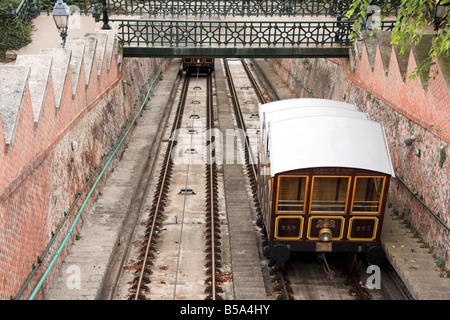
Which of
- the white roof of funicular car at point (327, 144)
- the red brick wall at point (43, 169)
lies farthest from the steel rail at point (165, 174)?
the white roof of funicular car at point (327, 144)

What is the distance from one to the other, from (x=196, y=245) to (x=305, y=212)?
3526mm

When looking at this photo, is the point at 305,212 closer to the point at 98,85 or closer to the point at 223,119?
the point at 98,85

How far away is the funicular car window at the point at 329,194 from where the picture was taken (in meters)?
9.96

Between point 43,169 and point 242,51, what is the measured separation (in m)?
10.8

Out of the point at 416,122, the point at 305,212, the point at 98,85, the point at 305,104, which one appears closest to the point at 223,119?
the point at 98,85

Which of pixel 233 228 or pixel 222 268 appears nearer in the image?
pixel 222 268

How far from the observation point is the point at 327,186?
33.1ft

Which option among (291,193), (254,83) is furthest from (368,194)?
(254,83)

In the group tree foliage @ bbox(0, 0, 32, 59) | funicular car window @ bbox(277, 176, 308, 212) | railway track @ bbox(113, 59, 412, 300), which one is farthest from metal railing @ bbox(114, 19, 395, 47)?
funicular car window @ bbox(277, 176, 308, 212)

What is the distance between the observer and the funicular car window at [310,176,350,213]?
9961 millimetres

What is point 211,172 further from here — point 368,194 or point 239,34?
point 368,194

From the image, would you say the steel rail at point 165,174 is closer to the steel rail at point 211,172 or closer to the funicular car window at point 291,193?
the steel rail at point 211,172

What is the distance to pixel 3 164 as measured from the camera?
25.4 feet

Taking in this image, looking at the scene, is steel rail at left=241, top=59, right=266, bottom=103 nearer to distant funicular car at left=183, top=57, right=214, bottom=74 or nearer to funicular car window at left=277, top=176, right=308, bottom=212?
distant funicular car at left=183, top=57, right=214, bottom=74
